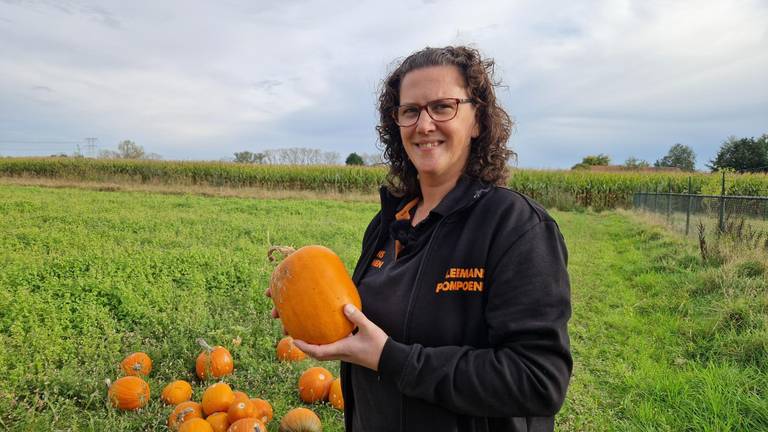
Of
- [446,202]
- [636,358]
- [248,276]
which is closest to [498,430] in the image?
[446,202]

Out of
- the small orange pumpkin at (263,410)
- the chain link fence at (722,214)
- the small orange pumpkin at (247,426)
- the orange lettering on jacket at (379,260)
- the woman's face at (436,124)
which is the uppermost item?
the woman's face at (436,124)

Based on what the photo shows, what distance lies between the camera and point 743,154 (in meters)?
35.8

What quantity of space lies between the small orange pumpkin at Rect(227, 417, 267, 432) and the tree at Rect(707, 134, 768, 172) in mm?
38113

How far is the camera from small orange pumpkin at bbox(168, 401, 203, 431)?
115 inches

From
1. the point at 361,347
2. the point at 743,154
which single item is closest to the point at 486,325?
the point at 361,347

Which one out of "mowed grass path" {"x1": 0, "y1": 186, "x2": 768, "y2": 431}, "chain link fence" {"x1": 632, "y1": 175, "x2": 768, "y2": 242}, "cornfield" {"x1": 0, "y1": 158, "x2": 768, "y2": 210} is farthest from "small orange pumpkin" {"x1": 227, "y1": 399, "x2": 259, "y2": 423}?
"cornfield" {"x1": 0, "y1": 158, "x2": 768, "y2": 210}

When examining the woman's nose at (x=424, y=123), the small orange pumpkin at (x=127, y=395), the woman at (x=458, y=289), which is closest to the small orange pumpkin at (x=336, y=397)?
the small orange pumpkin at (x=127, y=395)

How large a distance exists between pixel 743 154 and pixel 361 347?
4342 centimetres

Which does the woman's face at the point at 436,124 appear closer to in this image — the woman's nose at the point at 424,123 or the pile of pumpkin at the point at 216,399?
the woman's nose at the point at 424,123

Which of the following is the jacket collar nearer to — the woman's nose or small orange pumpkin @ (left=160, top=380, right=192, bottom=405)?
the woman's nose

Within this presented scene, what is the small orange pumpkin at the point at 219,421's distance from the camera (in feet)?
9.32

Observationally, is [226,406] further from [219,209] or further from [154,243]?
[219,209]

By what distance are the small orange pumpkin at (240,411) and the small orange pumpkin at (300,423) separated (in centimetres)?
19

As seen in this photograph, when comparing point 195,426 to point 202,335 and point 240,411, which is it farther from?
point 202,335
